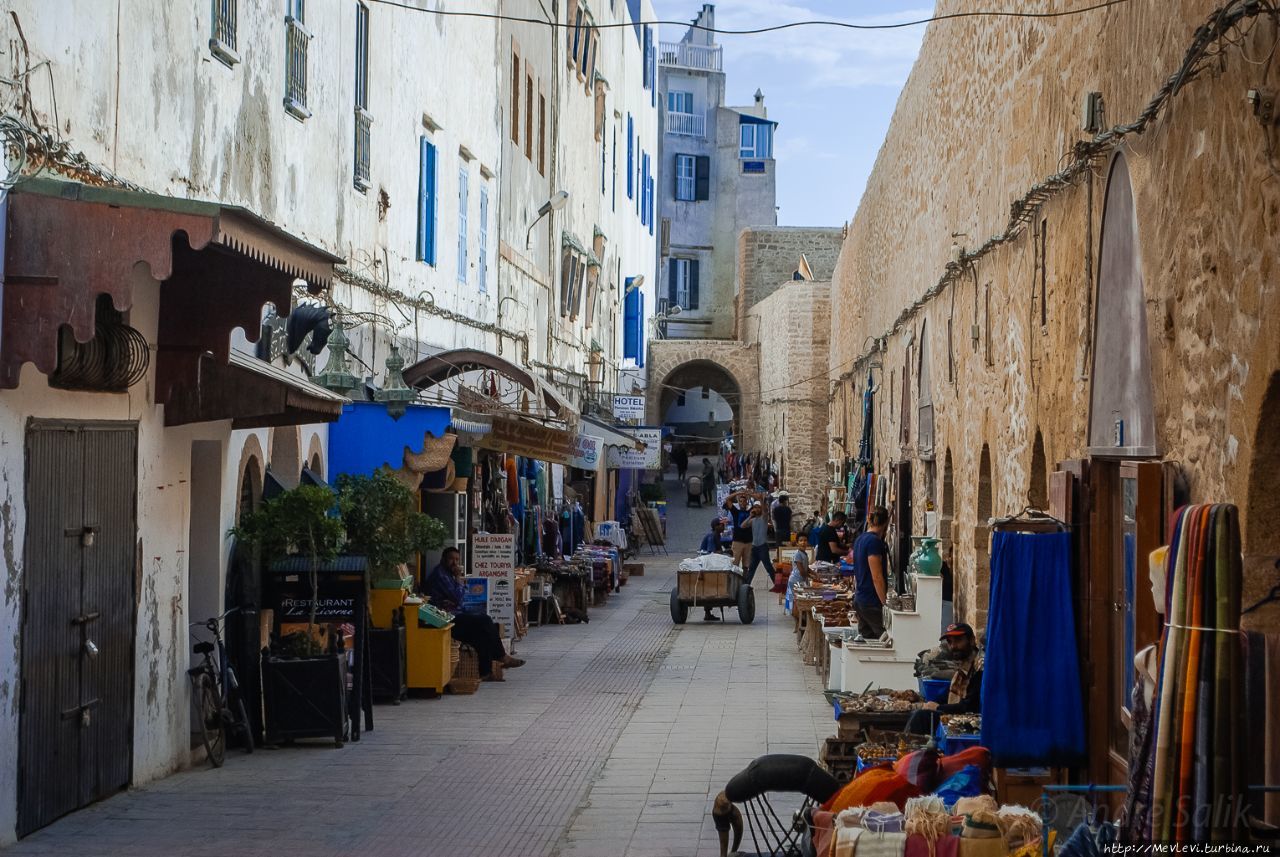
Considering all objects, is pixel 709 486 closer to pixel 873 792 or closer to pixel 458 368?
pixel 458 368

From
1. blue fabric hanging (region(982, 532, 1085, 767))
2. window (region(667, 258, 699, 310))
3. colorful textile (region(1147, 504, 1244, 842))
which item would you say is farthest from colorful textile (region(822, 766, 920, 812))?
window (region(667, 258, 699, 310))

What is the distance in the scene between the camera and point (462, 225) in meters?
20.2

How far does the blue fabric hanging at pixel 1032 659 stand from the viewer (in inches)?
305

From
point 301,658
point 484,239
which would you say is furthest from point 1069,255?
point 484,239

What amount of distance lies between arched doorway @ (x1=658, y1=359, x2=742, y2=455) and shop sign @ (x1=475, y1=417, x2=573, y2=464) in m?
30.9

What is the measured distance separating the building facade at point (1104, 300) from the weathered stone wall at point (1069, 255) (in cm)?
2

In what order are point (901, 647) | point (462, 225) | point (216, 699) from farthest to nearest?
point (462, 225), point (901, 647), point (216, 699)

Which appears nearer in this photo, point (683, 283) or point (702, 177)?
point (683, 283)

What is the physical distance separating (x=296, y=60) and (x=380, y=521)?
3.78 m

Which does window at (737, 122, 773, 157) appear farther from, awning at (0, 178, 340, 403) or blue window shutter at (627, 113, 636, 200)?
awning at (0, 178, 340, 403)

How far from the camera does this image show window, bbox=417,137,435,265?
697 inches

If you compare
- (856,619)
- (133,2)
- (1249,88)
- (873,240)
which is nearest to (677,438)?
(873,240)

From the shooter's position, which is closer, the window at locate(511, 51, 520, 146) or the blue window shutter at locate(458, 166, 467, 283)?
the blue window shutter at locate(458, 166, 467, 283)

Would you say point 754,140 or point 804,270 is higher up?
point 754,140
